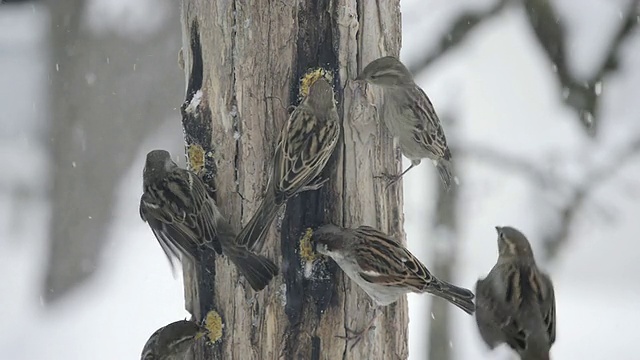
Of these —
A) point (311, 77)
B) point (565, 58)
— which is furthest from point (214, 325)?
point (565, 58)

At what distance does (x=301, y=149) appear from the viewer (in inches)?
161

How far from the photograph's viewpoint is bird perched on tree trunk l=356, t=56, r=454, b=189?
13.7 feet

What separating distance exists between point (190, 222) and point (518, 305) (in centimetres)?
143

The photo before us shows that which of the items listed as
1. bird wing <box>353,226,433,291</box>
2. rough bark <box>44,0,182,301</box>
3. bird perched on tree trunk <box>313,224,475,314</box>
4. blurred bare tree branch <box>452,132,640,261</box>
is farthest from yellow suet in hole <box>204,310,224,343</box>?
rough bark <box>44,0,182,301</box>

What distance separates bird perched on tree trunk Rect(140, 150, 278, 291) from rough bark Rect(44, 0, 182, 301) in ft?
16.3

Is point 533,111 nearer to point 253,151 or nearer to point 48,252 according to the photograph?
point 48,252

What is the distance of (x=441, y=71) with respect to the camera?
9.94 m

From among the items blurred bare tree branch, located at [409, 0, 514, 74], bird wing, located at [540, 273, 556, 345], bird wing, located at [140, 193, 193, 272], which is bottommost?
bird wing, located at [540, 273, 556, 345]

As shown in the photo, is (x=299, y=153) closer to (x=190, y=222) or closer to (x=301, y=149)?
(x=301, y=149)

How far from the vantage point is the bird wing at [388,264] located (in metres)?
4.07

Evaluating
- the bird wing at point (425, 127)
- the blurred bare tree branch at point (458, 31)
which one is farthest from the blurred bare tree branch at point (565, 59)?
the bird wing at point (425, 127)

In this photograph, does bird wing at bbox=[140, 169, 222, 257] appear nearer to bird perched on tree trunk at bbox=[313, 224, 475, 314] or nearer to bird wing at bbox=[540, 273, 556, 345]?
bird perched on tree trunk at bbox=[313, 224, 475, 314]

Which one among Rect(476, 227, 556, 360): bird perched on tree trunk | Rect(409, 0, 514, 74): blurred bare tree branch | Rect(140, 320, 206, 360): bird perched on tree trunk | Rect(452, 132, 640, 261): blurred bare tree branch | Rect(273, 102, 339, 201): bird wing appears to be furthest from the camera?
Rect(409, 0, 514, 74): blurred bare tree branch

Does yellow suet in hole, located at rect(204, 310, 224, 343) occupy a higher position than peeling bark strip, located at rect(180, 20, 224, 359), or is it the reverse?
peeling bark strip, located at rect(180, 20, 224, 359)
